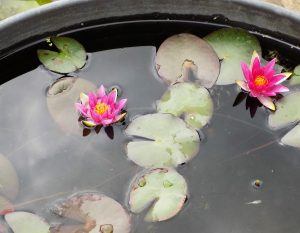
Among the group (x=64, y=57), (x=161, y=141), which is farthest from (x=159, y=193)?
(x=64, y=57)

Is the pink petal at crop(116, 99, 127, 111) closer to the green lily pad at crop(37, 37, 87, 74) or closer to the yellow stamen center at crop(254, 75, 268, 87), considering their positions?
the green lily pad at crop(37, 37, 87, 74)

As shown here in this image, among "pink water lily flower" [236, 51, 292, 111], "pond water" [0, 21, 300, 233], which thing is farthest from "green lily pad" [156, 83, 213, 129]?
"pink water lily flower" [236, 51, 292, 111]

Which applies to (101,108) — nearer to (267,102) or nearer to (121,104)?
(121,104)

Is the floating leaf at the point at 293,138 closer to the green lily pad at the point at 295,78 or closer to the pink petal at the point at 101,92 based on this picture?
the green lily pad at the point at 295,78

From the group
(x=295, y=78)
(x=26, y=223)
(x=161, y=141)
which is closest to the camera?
(x=26, y=223)

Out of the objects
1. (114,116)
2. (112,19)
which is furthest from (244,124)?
(112,19)

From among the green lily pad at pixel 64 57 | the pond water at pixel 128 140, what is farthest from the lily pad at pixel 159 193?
the green lily pad at pixel 64 57
